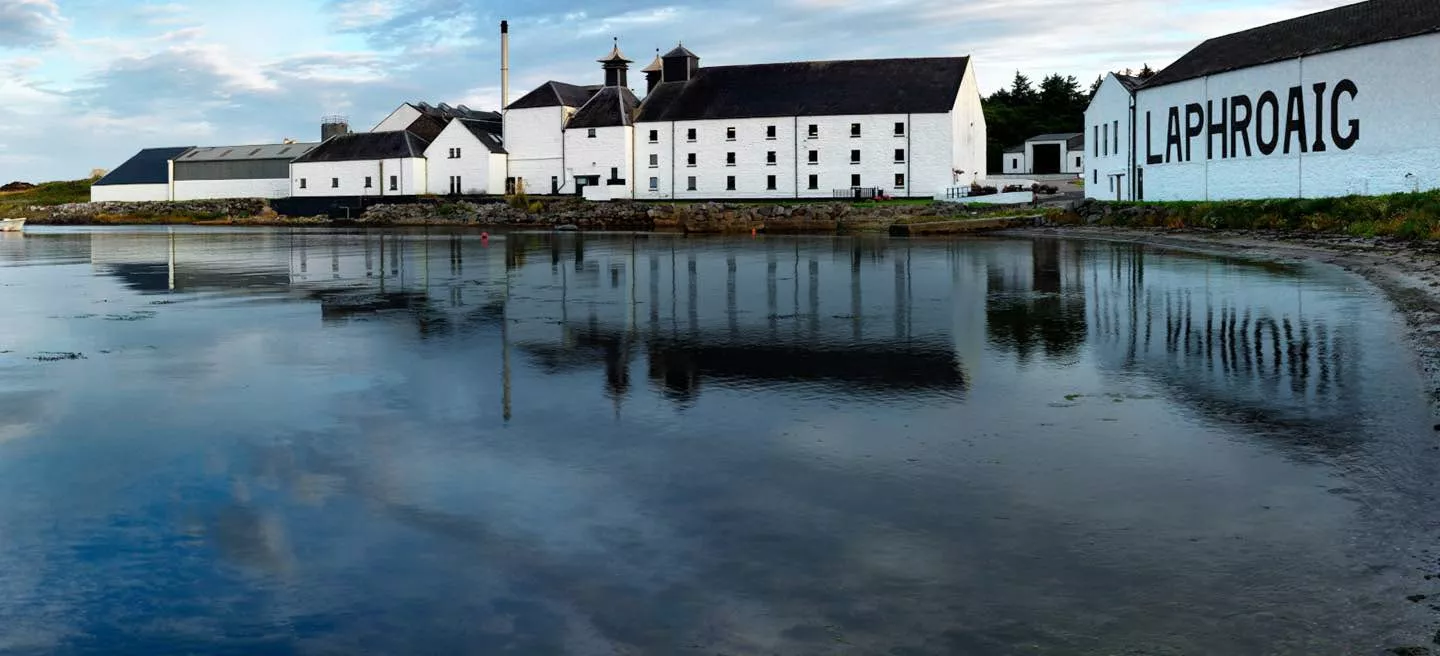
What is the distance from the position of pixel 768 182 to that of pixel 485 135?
24.1m

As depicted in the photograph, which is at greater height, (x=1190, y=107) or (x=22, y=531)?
(x=1190, y=107)

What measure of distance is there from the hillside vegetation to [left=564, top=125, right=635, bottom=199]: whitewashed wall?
7320 centimetres

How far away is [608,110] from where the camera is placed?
89.0m

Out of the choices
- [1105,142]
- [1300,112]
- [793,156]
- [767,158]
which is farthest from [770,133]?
[1300,112]

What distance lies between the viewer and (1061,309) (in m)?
20.8

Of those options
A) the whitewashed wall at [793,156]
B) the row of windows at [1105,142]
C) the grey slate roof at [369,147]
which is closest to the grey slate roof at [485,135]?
the grey slate roof at [369,147]

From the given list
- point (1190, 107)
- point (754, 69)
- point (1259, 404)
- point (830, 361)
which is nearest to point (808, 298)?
point (830, 361)

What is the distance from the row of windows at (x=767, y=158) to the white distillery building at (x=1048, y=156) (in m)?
25.5

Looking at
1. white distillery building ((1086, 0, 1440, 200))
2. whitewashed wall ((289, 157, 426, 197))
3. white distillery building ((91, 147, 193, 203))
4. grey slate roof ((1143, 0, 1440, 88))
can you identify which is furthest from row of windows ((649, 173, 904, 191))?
white distillery building ((91, 147, 193, 203))

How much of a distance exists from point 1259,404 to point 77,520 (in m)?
10.1

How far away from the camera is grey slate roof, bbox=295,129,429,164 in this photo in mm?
97312

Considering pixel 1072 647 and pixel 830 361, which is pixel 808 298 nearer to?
pixel 830 361

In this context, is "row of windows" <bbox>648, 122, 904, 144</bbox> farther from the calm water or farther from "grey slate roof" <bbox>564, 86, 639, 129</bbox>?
the calm water

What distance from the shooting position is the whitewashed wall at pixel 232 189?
111 m
